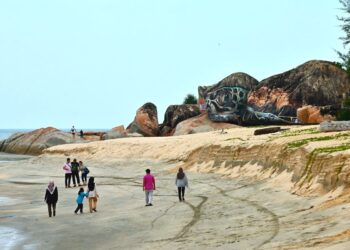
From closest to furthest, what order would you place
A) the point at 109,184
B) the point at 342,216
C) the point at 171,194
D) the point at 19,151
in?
the point at 342,216 → the point at 171,194 → the point at 109,184 → the point at 19,151

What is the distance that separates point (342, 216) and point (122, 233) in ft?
22.9

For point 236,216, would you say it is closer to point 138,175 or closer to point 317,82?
point 138,175

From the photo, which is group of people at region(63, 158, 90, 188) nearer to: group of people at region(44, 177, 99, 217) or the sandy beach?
the sandy beach

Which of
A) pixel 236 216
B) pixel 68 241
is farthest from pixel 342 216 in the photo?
pixel 68 241

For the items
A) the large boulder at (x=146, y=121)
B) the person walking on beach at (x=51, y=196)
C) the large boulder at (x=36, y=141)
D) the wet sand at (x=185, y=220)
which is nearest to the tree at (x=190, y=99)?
the large boulder at (x=146, y=121)

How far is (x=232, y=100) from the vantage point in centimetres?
6088

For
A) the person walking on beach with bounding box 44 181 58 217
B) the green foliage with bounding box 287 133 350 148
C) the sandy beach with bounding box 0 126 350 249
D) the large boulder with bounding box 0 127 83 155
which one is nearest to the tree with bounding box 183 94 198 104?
the large boulder with bounding box 0 127 83 155

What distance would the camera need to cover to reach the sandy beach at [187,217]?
14.0 meters

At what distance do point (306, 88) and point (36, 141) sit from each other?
3779cm

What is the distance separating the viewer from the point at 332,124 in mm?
28891

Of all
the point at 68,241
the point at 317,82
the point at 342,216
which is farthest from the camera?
the point at 317,82

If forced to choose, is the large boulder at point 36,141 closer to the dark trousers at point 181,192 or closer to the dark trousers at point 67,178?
the dark trousers at point 67,178

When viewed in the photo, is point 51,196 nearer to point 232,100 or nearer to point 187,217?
point 187,217

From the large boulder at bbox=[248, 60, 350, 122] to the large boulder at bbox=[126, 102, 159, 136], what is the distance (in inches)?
753
